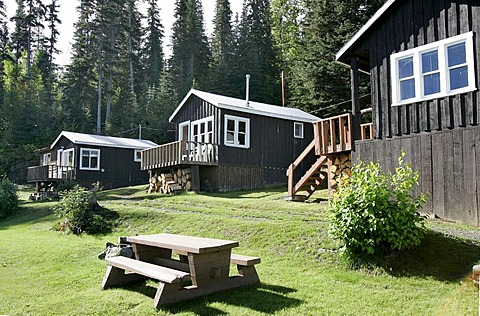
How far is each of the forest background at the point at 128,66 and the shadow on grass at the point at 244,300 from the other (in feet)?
71.1

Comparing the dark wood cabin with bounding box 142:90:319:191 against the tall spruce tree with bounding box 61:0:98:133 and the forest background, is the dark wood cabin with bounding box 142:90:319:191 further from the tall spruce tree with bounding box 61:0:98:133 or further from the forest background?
the tall spruce tree with bounding box 61:0:98:133

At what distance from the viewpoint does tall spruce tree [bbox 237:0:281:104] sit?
121ft

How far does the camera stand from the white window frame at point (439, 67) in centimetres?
850

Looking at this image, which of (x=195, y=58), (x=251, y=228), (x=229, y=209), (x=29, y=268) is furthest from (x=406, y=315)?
(x=195, y=58)

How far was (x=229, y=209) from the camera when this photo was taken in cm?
1184

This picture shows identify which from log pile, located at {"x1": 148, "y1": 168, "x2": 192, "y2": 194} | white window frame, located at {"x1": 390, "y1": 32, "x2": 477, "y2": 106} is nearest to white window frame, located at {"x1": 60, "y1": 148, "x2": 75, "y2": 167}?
log pile, located at {"x1": 148, "y1": 168, "x2": 192, "y2": 194}

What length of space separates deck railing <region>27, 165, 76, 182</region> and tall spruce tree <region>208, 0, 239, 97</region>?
16.2m

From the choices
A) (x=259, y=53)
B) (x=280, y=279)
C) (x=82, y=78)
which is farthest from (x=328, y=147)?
(x=82, y=78)

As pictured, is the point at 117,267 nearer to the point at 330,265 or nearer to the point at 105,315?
the point at 105,315

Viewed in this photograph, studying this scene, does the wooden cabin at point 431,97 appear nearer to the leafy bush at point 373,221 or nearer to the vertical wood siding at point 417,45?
the vertical wood siding at point 417,45

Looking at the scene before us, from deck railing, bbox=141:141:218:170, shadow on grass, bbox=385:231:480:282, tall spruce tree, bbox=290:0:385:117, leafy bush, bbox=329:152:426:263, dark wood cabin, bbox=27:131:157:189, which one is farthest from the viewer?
dark wood cabin, bbox=27:131:157:189

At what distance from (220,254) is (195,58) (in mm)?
43849

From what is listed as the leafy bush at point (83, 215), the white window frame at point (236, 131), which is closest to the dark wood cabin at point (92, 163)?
the white window frame at point (236, 131)

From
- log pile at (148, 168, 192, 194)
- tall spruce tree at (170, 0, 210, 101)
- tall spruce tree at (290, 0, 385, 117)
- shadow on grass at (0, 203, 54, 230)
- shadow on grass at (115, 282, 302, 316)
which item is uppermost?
tall spruce tree at (170, 0, 210, 101)
